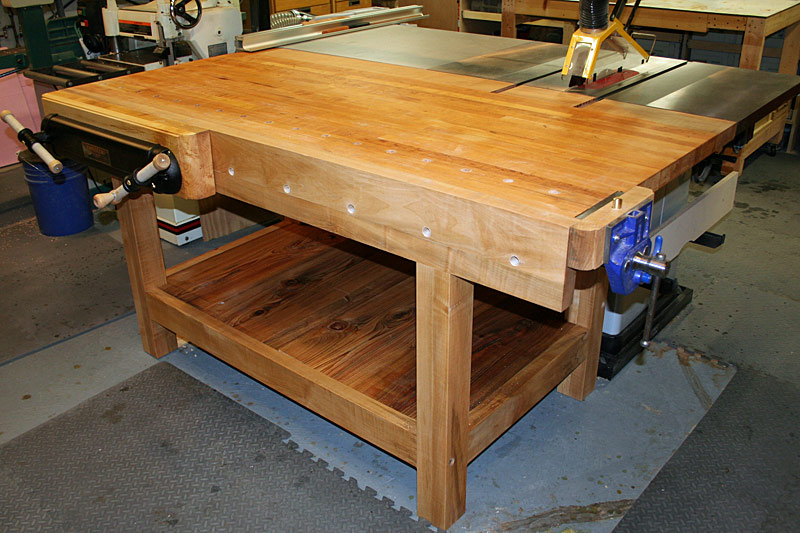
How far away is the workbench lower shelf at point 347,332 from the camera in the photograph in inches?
67.1

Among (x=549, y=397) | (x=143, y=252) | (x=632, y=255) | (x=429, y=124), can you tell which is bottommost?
(x=549, y=397)

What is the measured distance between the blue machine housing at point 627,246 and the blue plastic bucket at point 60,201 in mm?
2605

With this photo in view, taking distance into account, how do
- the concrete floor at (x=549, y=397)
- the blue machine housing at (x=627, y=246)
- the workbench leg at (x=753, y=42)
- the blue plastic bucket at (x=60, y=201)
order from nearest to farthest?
the blue machine housing at (x=627, y=246), the concrete floor at (x=549, y=397), the blue plastic bucket at (x=60, y=201), the workbench leg at (x=753, y=42)

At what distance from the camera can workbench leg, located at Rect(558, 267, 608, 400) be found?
6.42 feet

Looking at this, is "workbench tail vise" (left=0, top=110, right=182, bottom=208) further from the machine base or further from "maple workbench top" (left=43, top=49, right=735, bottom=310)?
the machine base

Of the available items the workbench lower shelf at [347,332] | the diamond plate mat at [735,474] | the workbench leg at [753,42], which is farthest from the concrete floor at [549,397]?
the workbench leg at [753,42]

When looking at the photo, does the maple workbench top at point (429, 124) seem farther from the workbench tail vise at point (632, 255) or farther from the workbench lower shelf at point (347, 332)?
the workbench lower shelf at point (347, 332)

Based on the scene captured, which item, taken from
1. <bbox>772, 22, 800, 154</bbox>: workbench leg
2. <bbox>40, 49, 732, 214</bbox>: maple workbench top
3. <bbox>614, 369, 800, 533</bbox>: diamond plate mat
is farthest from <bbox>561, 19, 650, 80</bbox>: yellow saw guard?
<bbox>772, 22, 800, 154</bbox>: workbench leg

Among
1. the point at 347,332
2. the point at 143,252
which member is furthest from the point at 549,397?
the point at 143,252

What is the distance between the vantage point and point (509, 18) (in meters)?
4.30

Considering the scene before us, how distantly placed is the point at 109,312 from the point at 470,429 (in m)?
1.68

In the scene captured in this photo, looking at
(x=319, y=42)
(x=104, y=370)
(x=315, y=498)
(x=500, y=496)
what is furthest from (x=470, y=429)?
(x=319, y=42)

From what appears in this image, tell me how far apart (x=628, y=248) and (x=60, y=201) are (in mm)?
2835

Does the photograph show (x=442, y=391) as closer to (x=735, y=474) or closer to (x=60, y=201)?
(x=735, y=474)
